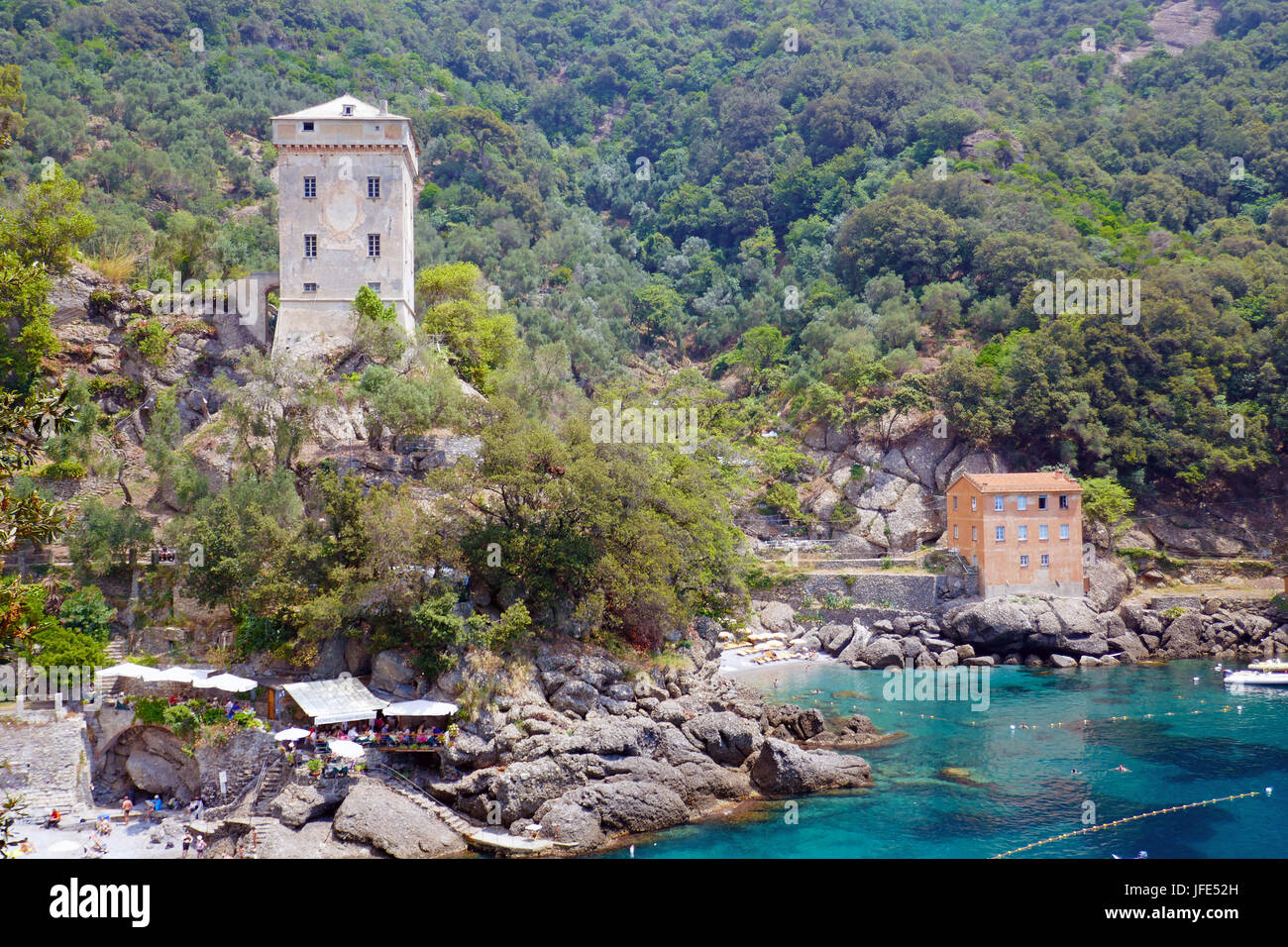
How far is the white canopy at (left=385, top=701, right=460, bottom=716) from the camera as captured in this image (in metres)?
28.9

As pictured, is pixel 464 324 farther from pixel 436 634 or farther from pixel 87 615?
pixel 87 615

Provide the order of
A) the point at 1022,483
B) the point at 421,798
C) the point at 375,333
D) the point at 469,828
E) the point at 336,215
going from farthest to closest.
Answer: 1. the point at 1022,483
2. the point at 336,215
3. the point at 375,333
4. the point at 421,798
5. the point at 469,828

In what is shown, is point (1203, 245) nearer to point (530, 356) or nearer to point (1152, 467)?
point (1152, 467)

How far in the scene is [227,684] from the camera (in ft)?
96.3

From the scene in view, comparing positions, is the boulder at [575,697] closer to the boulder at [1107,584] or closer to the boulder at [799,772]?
the boulder at [799,772]

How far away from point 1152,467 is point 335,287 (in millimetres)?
49403

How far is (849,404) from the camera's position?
66.1 m

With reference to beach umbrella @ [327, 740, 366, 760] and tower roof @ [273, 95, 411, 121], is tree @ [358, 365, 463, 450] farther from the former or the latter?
beach umbrella @ [327, 740, 366, 760]

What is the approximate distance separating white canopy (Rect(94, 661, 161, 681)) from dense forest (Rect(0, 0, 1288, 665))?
12.2 feet

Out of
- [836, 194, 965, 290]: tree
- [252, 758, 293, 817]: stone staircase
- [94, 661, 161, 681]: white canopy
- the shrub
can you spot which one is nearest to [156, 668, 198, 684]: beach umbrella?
[94, 661, 161, 681]: white canopy

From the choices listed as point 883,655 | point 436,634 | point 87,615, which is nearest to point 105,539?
point 87,615

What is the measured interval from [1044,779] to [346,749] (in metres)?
20.8

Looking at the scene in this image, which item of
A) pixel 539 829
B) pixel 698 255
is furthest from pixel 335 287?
pixel 698 255

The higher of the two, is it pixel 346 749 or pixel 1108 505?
pixel 1108 505
